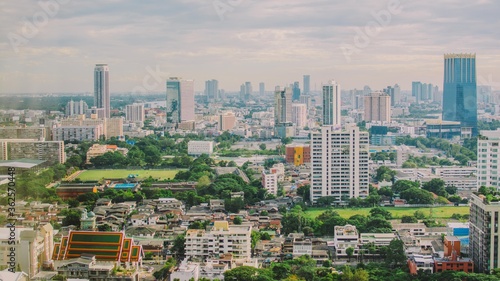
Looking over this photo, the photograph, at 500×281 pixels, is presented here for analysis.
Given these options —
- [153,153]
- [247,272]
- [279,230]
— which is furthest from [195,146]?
[247,272]

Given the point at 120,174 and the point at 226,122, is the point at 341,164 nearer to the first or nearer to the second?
the point at 120,174

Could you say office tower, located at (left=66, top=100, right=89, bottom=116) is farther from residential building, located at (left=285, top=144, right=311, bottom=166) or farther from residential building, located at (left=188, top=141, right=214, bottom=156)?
residential building, located at (left=285, top=144, right=311, bottom=166)

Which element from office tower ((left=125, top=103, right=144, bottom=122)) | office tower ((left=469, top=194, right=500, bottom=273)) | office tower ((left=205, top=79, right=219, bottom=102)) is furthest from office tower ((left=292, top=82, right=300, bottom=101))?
office tower ((left=469, top=194, right=500, bottom=273))

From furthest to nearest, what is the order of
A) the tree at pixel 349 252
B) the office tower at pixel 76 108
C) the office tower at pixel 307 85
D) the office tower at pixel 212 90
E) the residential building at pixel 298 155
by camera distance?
the office tower at pixel 212 90 < the office tower at pixel 307 85 < the office tower at pixel 76 108 < the residential building at pixel 298 155 < the tree at pixel 349 252

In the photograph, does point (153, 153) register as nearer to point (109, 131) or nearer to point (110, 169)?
point (110, 169)

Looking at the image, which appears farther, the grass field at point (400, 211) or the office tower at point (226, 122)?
the office tower at point (226, 122)

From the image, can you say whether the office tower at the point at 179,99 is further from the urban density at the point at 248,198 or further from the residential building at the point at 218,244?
the residential building at the point at 218,244

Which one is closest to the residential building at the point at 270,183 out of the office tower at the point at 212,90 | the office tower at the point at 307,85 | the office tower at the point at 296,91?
the office tower at the point at 296,91

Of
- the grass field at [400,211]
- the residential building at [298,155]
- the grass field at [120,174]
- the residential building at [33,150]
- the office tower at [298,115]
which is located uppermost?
the office tower at [298,115]
